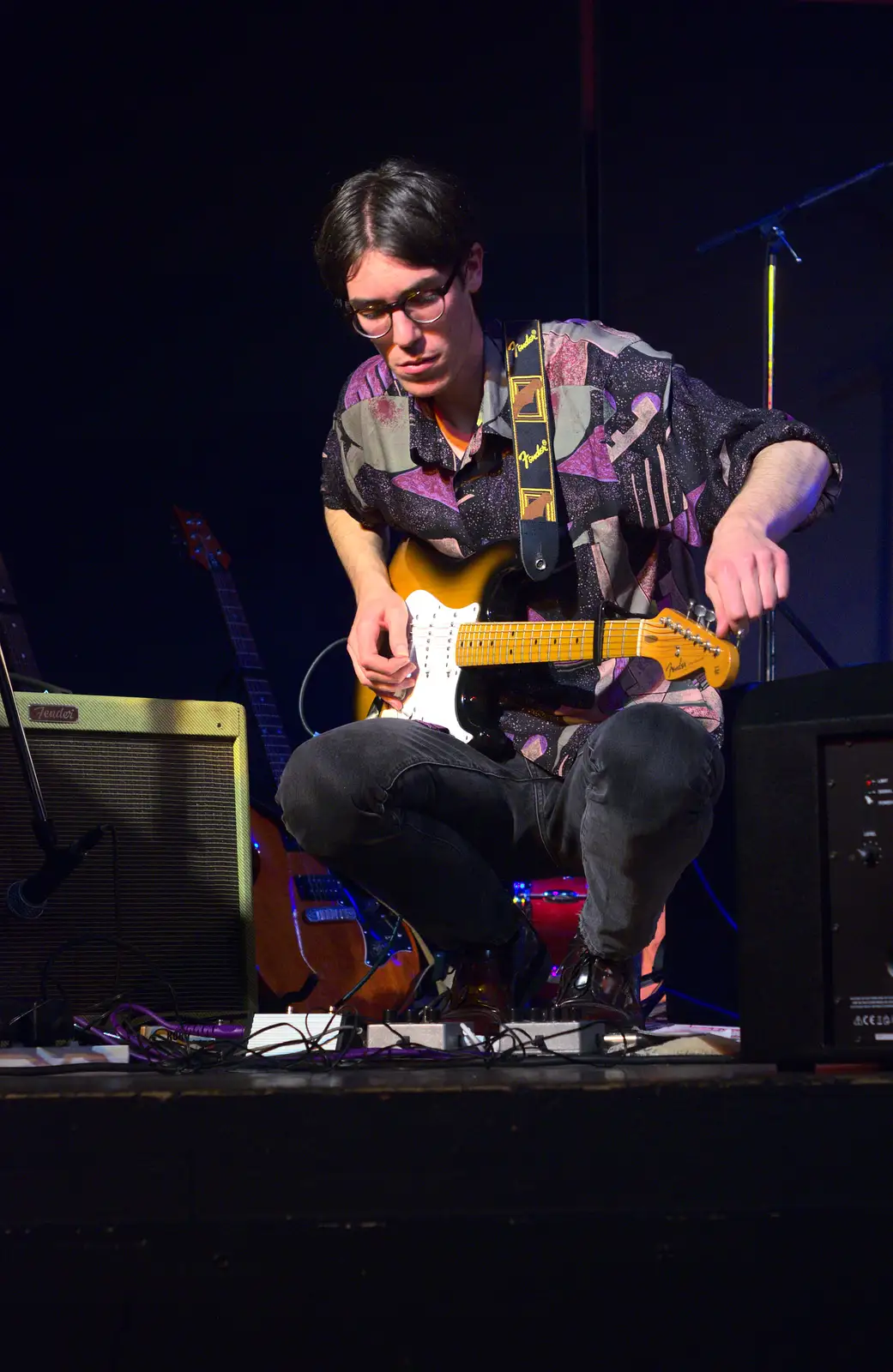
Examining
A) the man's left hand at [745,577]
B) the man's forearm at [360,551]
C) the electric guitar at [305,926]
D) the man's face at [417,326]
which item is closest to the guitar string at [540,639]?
the man's forearm at [360,551]

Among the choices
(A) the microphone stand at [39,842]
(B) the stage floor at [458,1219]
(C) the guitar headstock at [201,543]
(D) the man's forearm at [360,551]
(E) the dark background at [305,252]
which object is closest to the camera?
(B) the stage floor at [458,1219]

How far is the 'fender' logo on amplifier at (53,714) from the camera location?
226 cm

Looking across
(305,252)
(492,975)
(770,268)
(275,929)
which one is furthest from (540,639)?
(305,252)

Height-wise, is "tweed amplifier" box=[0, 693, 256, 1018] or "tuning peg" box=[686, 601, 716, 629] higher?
"tuning peg" box=[686, 601, 716, 629]

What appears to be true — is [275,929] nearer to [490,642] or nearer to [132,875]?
[132,875]

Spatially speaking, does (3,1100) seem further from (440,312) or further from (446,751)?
(440,312)

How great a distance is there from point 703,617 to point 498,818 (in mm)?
467

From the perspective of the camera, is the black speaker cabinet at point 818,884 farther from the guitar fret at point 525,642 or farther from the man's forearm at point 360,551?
the man's forearm at point 360,551

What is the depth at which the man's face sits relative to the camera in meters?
2.13

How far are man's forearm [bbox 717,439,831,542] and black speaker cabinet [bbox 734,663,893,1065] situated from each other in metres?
0.62

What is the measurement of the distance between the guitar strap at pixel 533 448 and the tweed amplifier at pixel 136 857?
0.72m

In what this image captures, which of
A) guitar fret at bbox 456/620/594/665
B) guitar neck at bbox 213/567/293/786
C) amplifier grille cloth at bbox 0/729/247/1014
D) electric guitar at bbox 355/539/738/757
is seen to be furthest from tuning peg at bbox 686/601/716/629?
guitar neck at bbox 213/567/293/786

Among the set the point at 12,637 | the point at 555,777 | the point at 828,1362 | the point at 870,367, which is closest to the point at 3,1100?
the point at 828,1362

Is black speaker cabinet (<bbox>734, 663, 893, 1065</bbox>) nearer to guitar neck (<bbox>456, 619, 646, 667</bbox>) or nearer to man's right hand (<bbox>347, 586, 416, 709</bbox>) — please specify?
guitar neck (<bbox>456, 619, 646, 667</bbox>)
